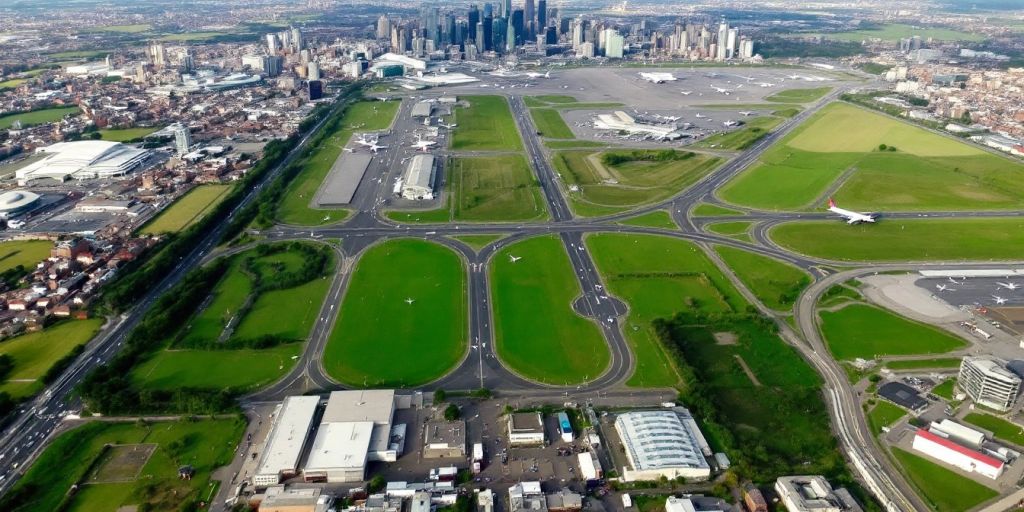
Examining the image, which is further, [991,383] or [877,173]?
[877,173]

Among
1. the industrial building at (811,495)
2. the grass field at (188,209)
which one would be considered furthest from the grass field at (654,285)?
the grass field at (188,209)

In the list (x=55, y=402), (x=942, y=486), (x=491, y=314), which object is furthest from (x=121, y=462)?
(x=942, y=486)

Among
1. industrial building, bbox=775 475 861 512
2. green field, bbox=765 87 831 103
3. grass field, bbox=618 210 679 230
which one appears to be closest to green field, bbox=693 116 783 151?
green field, bbox=765 87 831 103

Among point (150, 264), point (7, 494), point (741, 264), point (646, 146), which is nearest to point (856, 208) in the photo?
point (741, 264)

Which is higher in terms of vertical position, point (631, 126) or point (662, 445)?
point (631, 126)

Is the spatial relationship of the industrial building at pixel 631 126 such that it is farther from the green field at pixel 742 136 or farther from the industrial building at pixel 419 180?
the industrial building at pixel 419 180

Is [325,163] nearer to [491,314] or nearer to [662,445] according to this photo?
[491,314]
